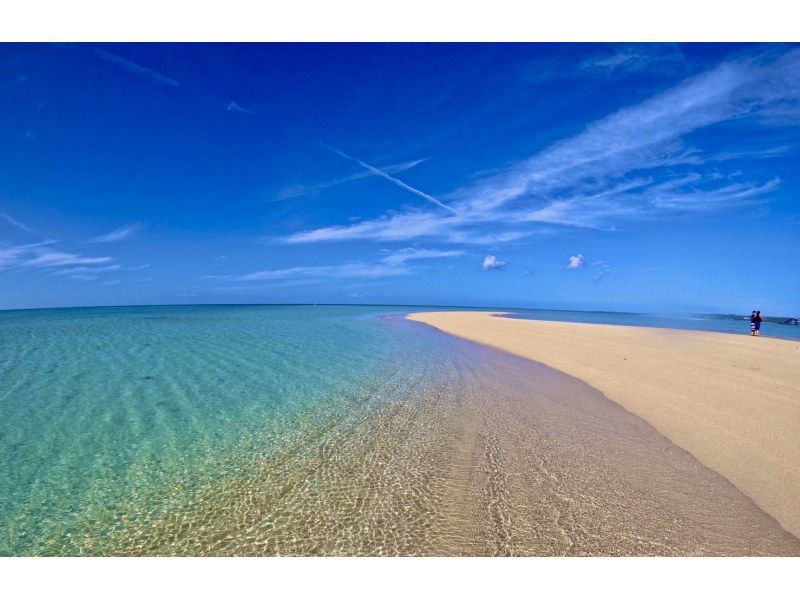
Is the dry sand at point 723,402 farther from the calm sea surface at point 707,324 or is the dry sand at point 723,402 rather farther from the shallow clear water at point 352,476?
the calm sea surface at point 707,324

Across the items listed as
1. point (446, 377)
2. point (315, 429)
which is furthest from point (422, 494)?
point (446, 377)

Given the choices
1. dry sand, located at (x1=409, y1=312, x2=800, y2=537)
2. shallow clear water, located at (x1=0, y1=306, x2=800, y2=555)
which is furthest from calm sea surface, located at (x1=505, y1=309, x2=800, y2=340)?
shallow clear water, located at (x1=0, y1=306, x2=800, y2=555)

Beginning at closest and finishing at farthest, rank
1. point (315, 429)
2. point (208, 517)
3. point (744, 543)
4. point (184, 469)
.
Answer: point (744, 543)
point (208, 517)
point (184, 469)
point (315, 429)

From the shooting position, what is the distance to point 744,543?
143 inches

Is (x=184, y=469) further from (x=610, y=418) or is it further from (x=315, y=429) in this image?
(x=610, y=418)

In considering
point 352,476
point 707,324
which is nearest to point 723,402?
point 352,476

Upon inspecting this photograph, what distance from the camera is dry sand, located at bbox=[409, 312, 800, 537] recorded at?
493 cm

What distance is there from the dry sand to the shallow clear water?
1.58ft

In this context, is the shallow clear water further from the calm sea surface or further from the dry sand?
the calm sea surface

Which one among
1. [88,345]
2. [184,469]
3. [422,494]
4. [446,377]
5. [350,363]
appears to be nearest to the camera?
[422,494]

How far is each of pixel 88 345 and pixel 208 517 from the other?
20601 millimetres

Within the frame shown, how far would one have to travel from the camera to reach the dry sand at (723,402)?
16.2ft

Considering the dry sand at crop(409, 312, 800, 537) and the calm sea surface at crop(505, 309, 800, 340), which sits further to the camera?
the calm sea surface at crop(505, 309, 800, 340)

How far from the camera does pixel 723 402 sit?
26.7 feet
